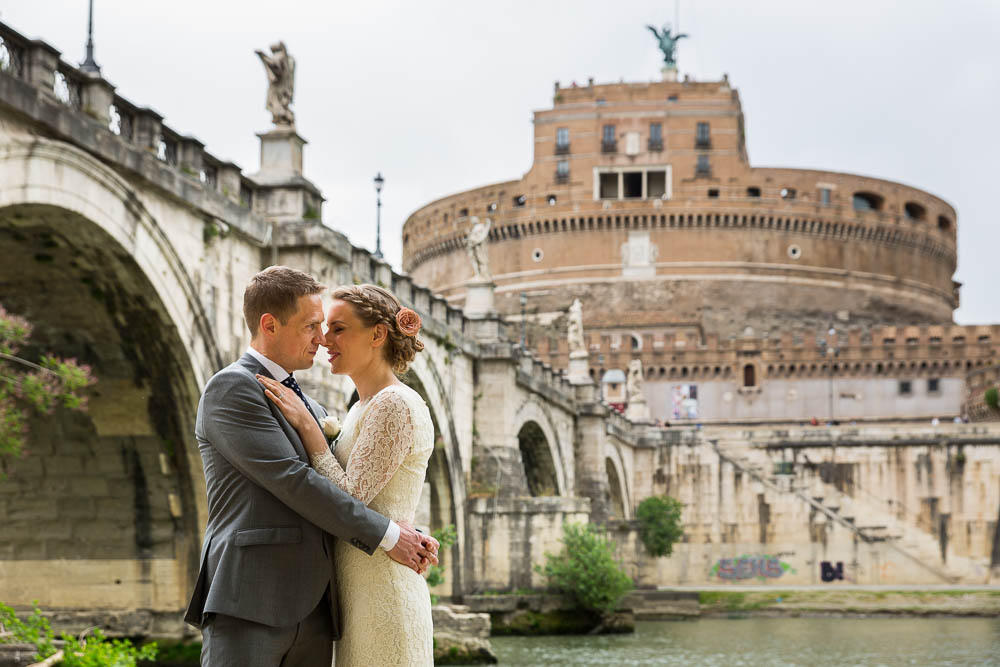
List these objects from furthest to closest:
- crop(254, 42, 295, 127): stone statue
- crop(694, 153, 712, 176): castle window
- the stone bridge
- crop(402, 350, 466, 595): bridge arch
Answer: crop(694, 153, 712, 176): castle window < crop(402, 350, 466, 595): bridge arch < crop(254, 42, 295, 127): stone statue < the stone bridge

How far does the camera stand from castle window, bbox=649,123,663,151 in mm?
73250

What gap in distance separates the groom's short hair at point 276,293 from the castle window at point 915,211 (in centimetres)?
7822

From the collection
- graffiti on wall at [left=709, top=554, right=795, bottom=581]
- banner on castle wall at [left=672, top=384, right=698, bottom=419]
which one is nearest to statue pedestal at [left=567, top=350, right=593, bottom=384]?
graffiti on wall at [left=709, top=554, right=795, bottom=581]

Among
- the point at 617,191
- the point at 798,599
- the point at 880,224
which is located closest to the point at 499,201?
the point at 617,191

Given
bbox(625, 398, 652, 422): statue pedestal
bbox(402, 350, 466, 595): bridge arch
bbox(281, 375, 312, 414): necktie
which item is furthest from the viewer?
bbox(625, 398, 652, 422): statue pedestal

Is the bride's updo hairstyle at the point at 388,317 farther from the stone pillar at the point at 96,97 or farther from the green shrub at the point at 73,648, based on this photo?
the stone pillar at the point at 96,97

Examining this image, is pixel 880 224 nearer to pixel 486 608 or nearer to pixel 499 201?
pixel 499 201

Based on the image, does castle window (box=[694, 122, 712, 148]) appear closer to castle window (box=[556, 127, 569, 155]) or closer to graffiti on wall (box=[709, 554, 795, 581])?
castle window (box=[556, 127, 569, 155])

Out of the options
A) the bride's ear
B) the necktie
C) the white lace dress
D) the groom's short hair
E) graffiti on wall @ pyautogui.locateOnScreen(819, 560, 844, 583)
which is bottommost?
graffiti on wall @ pyautogui.locateOnScreen(819, 560, 844, 583)

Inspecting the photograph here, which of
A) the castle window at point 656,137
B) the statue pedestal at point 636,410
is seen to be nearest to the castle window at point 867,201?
the castle window at point 656,137

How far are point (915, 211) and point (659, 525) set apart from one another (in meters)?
41.0

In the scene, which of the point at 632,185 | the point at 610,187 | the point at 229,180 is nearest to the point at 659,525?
the point at 229,180

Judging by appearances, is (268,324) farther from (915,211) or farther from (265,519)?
(915,211)

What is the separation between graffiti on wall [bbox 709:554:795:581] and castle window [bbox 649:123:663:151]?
31003 millimetres
